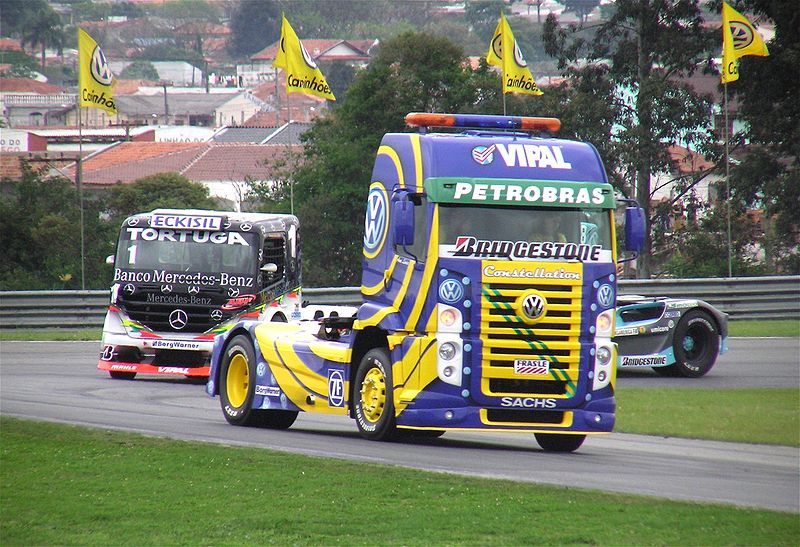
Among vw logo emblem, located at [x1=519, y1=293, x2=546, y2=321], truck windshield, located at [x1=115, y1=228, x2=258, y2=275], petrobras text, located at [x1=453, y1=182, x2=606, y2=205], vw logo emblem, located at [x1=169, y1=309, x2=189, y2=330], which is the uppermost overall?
petrobras text, located at [x1=453, y1=182, x2=606, y2=205]

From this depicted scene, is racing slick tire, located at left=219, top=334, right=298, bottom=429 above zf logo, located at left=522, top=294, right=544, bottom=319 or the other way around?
the other way around

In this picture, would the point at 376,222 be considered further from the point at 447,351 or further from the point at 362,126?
the point at 362,126

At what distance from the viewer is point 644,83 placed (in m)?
43.9

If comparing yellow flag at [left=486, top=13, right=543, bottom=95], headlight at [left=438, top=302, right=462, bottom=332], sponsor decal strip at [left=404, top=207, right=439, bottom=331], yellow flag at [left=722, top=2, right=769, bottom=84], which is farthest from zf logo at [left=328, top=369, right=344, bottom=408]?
yellow flag at [left=486, top=13, right=543, bottom=95]

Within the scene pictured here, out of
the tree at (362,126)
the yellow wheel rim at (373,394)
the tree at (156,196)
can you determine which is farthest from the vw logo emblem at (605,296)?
the tree at (156,196)

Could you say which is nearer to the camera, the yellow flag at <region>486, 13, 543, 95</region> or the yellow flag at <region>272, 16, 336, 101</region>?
the yellow flag at <region>272, 16, 336, 101</region>

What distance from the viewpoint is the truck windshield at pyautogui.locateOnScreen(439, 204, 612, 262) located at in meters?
13.1

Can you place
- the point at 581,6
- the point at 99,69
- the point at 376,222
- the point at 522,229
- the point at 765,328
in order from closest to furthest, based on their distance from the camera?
the point at 522,229, the point at 376,222, the point at 765,328, the point at 99,69, the point at 581,6

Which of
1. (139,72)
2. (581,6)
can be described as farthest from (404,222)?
(139,72)

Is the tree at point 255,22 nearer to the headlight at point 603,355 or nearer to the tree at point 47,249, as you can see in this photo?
the tree at point 47,249

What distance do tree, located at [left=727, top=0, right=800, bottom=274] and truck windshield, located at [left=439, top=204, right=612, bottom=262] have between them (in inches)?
975

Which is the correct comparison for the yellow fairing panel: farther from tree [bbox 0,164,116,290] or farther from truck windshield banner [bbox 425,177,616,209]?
tree [bbox 0,164,116,290]

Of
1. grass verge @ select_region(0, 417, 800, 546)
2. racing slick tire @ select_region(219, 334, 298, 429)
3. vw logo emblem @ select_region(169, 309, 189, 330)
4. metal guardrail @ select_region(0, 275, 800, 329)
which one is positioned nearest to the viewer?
grass verge @ select_region(0, 417, 800, 546)

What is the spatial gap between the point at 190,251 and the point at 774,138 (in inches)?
973
